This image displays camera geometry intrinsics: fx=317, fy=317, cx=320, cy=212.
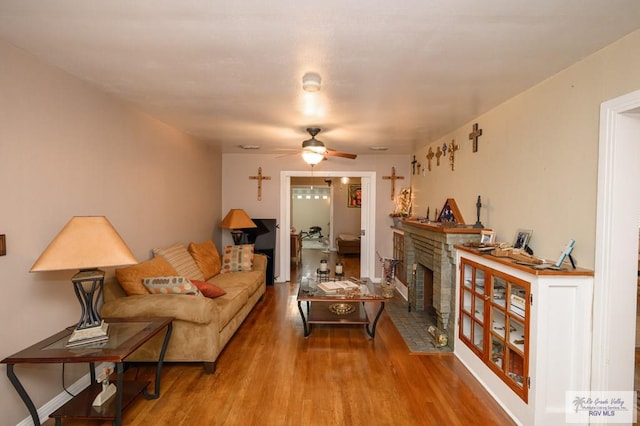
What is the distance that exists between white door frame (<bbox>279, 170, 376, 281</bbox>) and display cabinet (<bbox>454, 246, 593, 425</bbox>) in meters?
3.49

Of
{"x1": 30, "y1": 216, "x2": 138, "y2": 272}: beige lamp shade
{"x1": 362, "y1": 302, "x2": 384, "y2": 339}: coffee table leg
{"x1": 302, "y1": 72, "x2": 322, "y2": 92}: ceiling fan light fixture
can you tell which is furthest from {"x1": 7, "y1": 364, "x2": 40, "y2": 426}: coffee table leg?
{"x1": 362, "y1": 302, "x2": 384, "y2": 339}: coffee table leg

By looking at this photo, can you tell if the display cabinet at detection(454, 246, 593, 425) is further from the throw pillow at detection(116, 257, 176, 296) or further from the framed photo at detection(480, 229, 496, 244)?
the throw pillow at detection(116, 257, 176, 296)

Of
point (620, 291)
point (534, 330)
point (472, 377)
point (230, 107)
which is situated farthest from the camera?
point (230, 107)

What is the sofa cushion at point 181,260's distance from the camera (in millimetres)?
3540

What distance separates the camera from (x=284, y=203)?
19.4 ft

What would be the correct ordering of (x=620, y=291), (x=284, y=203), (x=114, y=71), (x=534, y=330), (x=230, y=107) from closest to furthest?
(x=620, y=291), (x=534, y=330), (x=114, y=71), (x=230, y=107), (x=284, y=203)

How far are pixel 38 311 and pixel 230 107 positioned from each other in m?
2.20

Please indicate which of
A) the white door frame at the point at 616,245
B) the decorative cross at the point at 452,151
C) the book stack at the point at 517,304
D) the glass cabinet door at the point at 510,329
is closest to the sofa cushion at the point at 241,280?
the glass cabinet door at the point at 510,329

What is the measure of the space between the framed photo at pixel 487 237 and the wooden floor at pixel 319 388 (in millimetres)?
1185

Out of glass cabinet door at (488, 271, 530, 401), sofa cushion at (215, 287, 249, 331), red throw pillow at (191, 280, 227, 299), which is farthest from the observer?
red throw pillow at (191, 280, 227, 299)

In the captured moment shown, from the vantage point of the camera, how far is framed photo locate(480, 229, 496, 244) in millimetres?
2986

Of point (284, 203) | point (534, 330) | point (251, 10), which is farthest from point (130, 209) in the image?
point (534, 330)

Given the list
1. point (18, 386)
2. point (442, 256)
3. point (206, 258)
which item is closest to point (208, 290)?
point (206, 258)

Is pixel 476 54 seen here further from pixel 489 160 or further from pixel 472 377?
pixel 472 377
